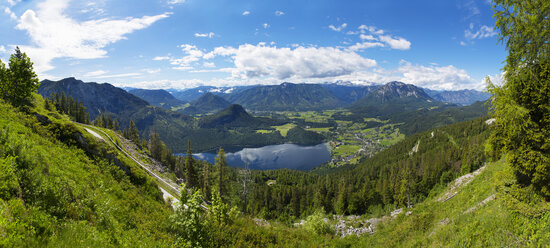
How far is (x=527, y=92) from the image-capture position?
12.5 metres

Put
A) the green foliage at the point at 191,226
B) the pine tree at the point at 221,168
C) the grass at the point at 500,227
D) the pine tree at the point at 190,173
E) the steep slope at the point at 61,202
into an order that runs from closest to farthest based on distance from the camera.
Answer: the steep slope at the point at 61,202, the grass at the point at 500,227, the green foliage at the point at 191,226, the pine tree at the point at 221,168, the pine tree at the point at 190,173

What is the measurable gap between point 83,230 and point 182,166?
76.1m

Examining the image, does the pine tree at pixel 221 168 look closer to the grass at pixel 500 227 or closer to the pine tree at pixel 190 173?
the pine tree at pixel 190 173

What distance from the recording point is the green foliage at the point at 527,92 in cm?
1149

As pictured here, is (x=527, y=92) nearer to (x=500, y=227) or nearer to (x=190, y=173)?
(x=500, y=227)

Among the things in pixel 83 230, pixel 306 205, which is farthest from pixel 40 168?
pixel 306 205

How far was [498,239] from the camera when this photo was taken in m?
12.4

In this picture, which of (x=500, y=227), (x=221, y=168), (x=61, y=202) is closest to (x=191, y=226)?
(x=61, y=202)

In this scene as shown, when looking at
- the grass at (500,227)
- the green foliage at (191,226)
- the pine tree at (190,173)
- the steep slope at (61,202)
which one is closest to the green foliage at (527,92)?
Result: the grass at (500,227)

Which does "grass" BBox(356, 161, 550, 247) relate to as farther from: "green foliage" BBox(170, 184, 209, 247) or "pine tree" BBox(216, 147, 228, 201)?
"pine tree" BBox(216, 147, 228, 201)

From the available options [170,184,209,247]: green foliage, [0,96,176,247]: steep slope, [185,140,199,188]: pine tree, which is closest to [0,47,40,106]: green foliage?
[0,96,176,247]: steep slope

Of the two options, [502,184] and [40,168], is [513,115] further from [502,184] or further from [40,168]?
[40,168]

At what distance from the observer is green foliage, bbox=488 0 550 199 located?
11485 millimetres

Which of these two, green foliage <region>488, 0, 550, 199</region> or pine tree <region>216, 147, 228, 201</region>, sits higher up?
green foliage <region>488, 0, 550, 199</region>
